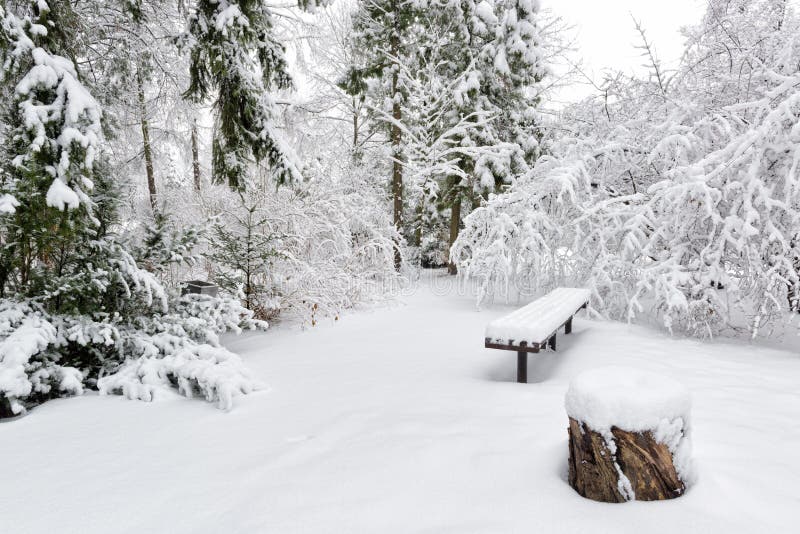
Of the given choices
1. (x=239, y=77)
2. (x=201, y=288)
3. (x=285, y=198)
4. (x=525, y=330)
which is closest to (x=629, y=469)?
(x=525, y=330)

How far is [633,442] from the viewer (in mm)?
1929

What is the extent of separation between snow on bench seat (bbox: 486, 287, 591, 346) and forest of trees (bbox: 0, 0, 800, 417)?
1.09m

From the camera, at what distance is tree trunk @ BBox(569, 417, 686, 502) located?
6.32ft

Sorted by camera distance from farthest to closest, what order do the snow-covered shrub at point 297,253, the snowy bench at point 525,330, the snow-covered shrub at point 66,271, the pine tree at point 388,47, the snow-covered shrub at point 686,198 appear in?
the pine tree at point 388,47 < the snow-covered shrub at point 297,253 < the snow-covered shrub at point 686,198 < the snowy bench at point 525,330 < the snow-covered shrub at point 66,271

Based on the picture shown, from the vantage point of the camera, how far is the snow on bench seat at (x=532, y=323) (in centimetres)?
379

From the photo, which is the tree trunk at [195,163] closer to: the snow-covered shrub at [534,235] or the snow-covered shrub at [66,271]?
the snow-covered shrub at [66,271]

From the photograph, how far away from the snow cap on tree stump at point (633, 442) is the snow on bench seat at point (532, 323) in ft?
5.67

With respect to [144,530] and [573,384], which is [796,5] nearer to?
[573,384]

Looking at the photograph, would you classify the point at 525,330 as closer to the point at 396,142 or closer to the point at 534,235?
the point at 534,235

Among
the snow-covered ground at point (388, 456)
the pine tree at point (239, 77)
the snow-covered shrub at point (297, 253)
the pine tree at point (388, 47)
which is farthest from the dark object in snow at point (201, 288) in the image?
the pine tree at point (388, 47)

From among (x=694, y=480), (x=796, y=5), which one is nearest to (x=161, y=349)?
(x=694, y=480)

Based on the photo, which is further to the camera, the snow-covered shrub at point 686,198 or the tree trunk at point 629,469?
the snow-covered shrub at point 686,198

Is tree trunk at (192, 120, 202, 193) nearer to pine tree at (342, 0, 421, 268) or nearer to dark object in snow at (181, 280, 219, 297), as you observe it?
pine tree at (342, 0, 421, 268)

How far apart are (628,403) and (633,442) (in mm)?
166
